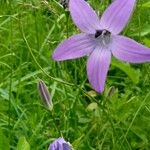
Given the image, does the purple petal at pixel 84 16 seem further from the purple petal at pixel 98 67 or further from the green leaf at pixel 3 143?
the green leaf at pixel 3 143

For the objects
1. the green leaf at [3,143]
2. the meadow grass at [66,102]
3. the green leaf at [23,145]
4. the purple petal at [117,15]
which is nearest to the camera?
the purple petal at [117,15]

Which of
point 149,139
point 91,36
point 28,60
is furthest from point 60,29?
point 91,36

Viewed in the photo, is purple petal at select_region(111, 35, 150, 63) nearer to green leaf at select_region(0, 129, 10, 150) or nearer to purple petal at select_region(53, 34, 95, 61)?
purple petal at select_region(53, 34, 95, 61)

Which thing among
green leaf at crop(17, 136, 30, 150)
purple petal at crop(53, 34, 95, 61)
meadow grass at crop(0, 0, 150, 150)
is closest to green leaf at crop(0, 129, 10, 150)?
meadow grass at crop(0, 0, 150, 150)

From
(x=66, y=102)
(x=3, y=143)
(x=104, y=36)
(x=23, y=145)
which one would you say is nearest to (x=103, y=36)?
(x=104, y=36)

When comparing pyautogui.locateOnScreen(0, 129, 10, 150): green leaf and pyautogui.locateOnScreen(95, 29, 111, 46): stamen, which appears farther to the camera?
pyautogui.locateOnScreen(0, 129, 10, 150): green leaf

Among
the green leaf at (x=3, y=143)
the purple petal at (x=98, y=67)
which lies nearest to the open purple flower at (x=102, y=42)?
the purple petal at (x=98, y=67)

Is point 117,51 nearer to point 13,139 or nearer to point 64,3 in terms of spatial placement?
point 64,3
